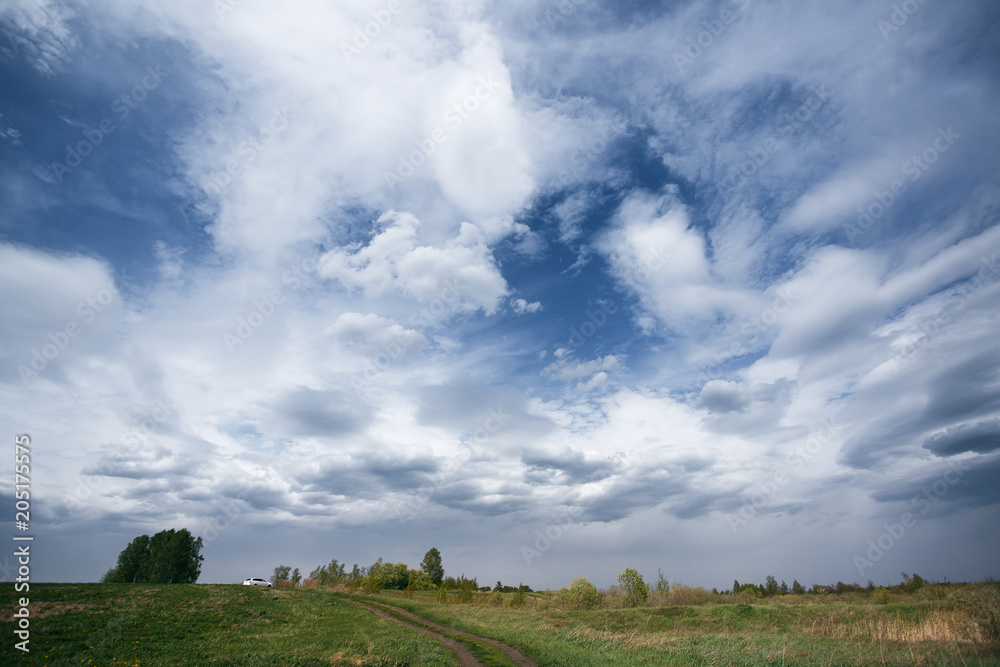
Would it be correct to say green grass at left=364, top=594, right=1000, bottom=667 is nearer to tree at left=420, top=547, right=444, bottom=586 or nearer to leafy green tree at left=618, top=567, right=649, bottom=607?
leafy green tree at left=618, top=567, right=649, bottom=607

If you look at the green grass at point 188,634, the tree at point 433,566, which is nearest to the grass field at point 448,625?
the green grass at point 188,634

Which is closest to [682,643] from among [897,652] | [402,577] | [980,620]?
[897,652]

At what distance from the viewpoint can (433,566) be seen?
95000 mm

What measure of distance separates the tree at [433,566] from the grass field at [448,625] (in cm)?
6420

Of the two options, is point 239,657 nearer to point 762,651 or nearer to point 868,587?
point 762,651

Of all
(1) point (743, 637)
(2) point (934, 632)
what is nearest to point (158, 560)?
(1) point (743, 637)

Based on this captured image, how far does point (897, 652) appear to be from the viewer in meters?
14.7

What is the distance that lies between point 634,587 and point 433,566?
192 feet

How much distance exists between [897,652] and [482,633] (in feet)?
74.9

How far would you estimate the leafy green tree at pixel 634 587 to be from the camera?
164 ft

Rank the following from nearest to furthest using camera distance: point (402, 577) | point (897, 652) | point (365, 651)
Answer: point (897, 652), point (365, 651), point (402, 577)

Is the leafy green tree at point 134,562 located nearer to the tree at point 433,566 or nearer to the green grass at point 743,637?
the tree at point 433,566

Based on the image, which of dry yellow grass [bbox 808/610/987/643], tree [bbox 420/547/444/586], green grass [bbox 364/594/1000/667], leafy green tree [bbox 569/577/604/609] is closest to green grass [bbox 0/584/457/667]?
green grass [bbox 364/594/1000/667]

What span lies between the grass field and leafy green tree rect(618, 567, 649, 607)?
1541 cm
